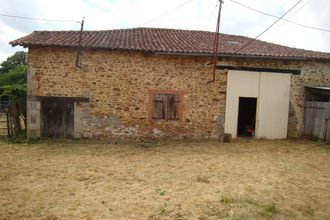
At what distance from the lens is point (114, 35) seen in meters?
12.7

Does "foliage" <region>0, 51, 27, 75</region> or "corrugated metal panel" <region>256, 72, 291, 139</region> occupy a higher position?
"foliage" <region>0, 51, 27, 75</region>

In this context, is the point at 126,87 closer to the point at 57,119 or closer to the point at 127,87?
the point at 127,87

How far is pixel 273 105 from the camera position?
11664 mm

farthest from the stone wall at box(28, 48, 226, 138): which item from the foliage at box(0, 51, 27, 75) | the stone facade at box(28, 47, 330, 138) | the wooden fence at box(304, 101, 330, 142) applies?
the foliage at box(0, 51, 27, 75)

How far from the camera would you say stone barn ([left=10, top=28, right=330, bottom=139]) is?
1074cm

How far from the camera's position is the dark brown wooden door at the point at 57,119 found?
10867 mm

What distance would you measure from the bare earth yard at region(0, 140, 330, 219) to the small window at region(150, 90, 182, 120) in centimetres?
158

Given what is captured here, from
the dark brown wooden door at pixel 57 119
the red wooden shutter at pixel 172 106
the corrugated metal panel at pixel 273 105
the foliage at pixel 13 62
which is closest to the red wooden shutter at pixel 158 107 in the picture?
the red wooden shutter at pixel 172 106

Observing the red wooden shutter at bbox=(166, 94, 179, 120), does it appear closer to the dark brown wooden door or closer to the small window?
the small window

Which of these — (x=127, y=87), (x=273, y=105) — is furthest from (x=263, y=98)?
(x=127, y=87)

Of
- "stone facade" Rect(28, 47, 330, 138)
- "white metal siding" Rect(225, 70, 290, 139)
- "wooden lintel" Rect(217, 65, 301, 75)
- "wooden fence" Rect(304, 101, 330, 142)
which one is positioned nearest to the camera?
"stone facade" Rect(28, 47, 330, 138)

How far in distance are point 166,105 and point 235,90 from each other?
2813 millimetres

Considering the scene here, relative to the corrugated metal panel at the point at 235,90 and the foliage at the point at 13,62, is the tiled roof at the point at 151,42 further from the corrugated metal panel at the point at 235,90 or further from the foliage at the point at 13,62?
the foliage at the point at 13,62

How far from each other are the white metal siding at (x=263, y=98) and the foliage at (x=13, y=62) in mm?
31117
